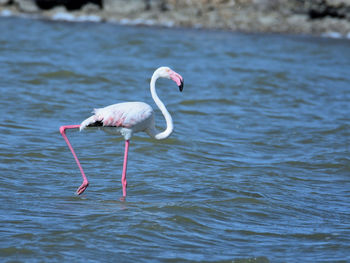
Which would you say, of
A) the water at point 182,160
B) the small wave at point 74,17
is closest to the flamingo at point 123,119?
the water at point 182,160

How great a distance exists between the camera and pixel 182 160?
9.16m

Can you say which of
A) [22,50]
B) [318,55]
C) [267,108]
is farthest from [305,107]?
[22,50]

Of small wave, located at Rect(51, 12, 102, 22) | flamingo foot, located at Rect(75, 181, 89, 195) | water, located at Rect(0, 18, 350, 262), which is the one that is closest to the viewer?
water, located at Rect(0, 18, 350, 262)

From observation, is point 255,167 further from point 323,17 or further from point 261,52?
point 323,17

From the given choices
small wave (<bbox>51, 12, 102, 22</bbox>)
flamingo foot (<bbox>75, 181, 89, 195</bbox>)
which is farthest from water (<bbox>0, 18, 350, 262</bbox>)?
small wave (<bbox>51, 12, 102, 22</bbox>)

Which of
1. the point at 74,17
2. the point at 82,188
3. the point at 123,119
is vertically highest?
the point at 123,119

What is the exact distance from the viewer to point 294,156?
9617mm

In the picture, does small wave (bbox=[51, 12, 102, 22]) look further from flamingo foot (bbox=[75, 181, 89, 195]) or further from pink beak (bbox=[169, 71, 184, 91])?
flamingo foot (bbox=[75, 181, 89, 195])

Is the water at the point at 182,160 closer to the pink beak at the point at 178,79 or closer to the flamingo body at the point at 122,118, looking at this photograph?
the flamingo body at the point at 122,118

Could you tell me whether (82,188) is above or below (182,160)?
above

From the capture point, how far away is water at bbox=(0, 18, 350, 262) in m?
5.80

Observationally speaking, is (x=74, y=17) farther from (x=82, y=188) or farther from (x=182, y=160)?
(x=82, y=188)

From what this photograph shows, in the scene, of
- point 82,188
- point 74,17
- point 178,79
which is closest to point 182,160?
point 178,79

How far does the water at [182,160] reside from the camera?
5805 millimetres
